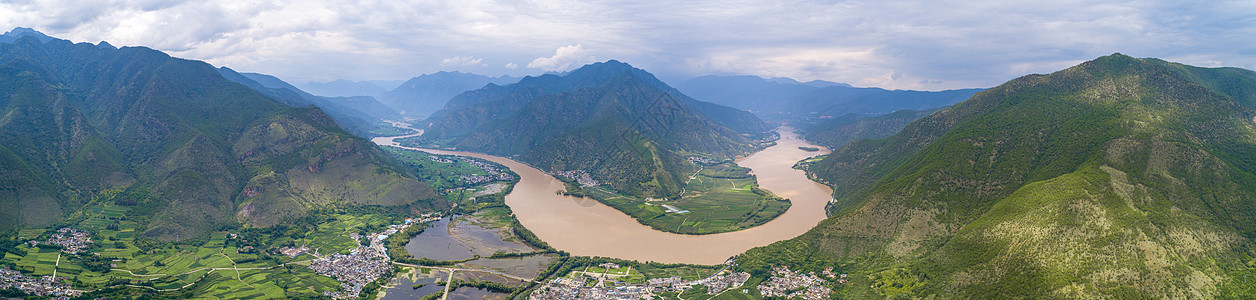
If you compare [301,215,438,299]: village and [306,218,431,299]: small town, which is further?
[301,215,438,299]: village

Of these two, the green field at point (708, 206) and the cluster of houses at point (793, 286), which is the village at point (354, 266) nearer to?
the green field at point (708, 206)

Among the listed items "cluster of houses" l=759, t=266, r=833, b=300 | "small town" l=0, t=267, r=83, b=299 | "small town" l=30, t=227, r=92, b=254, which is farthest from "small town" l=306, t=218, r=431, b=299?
"cluster of houses" l=759, t=266, r=833, b=300

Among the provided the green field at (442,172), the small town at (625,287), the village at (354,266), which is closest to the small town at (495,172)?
the green field at (442,172)

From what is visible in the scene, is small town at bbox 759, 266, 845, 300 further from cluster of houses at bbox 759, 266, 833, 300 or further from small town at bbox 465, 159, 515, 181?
small town at bbox 465, 159, 515, 181

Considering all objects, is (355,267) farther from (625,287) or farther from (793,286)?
(793,286)

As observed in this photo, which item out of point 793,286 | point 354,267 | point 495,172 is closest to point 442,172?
point 495,172

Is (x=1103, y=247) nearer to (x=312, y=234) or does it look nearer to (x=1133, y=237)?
(x=1133, y=237)
